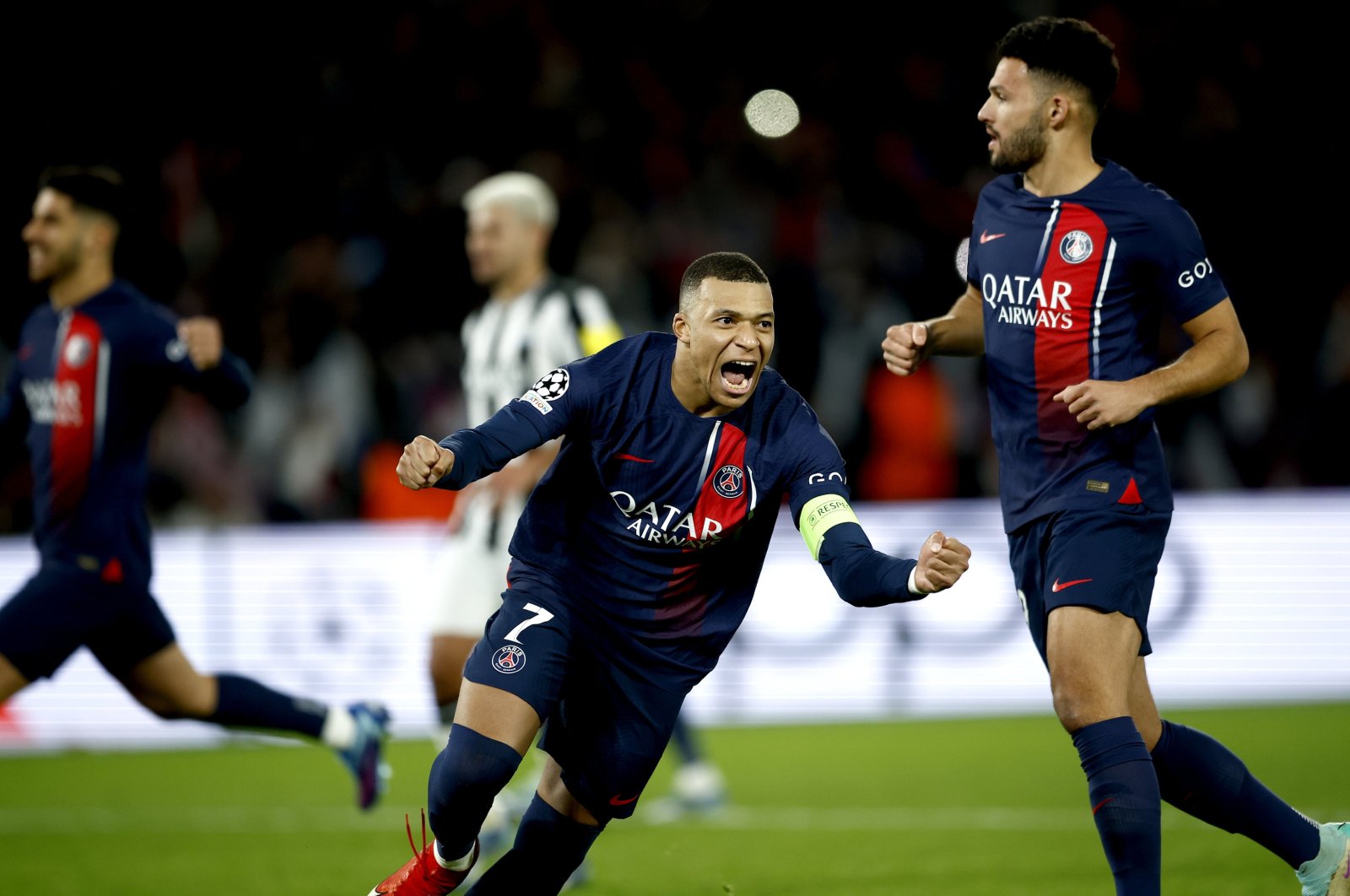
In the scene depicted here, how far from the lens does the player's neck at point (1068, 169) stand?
481cm

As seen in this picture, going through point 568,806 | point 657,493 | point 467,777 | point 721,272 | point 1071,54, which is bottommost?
point 568,806

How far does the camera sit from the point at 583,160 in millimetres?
16188

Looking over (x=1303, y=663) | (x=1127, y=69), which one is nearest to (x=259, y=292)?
(x=1127, y=69)

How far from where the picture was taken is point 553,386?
4.59m

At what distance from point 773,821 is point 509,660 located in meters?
3.80

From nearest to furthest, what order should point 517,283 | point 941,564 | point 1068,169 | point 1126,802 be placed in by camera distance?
point 941,564 → point 1126,802 → point 1068,169 → point 517,283

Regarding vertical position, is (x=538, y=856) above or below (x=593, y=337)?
below

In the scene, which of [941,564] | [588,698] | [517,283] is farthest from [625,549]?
[517,283]

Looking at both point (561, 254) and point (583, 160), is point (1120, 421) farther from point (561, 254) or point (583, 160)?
point (583, 160)

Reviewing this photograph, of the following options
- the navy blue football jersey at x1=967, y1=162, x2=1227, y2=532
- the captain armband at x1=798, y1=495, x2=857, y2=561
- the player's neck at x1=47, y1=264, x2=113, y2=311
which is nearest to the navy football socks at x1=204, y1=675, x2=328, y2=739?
the player's neck at x1=47, y1=264, x2=113, y2=311

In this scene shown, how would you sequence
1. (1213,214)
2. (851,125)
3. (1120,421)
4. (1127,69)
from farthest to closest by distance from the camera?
(851,125) → (1127,69) → (1213,214) → (1120,421)

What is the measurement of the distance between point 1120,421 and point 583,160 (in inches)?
485

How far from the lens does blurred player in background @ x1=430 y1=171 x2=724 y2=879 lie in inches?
260

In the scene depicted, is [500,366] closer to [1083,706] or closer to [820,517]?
[820,517]
